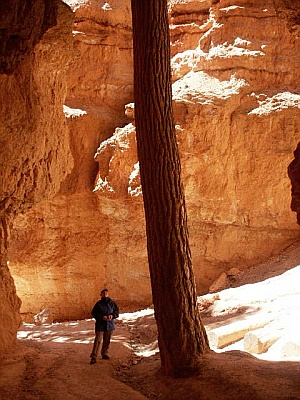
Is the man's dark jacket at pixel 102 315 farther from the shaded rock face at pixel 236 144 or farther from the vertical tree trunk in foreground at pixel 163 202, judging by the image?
the shaded rock face at pixel 236 144

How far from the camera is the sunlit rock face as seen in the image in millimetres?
6914

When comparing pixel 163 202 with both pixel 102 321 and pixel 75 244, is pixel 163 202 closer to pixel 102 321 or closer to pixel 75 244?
pixel 102 321

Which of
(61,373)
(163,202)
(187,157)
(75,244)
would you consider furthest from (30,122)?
(75,244)

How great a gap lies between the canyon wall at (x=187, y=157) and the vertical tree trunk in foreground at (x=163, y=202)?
7.63 metres

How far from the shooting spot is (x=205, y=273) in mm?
15008

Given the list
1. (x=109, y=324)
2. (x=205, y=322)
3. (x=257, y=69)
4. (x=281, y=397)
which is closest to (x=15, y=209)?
(x=109, y=324)

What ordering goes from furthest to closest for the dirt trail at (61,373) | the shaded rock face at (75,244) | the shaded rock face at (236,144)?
the shaded rock face at (75,244) → the shaded rock face at (236,144) → the dirt trail at (61,373)

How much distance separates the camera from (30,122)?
7.91 meters

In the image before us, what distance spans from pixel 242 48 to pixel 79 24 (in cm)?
538

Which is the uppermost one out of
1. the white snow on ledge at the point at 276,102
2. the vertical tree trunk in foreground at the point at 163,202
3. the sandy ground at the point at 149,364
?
the white snow on ledge at the point at 276,102

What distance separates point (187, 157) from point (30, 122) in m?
7.32

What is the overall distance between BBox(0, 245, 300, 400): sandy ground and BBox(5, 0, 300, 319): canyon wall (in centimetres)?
377

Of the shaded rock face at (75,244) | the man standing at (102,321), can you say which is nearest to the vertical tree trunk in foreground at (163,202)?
the man standing at (102,321)

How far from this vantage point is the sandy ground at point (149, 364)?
5.79 metres
